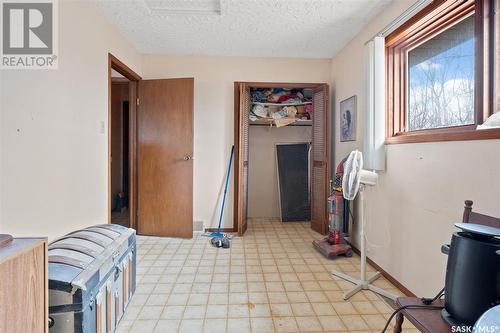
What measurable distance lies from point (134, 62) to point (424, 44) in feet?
10.4

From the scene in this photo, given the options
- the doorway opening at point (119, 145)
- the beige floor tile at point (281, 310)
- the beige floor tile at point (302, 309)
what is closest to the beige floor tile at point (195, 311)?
the beige floor tile at point (281, 310)

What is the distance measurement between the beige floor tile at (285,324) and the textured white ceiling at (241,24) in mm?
2517

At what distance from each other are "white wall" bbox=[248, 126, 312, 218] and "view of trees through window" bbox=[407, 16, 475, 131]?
2264mm

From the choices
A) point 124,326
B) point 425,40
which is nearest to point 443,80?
point 425,40

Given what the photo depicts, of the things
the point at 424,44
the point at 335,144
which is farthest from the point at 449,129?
the point at 335,144

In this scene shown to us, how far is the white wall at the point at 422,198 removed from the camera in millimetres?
1433

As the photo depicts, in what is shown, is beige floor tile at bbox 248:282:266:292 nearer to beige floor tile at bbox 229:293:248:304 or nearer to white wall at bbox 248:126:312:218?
beige floor tile at bbox 229:293:248:304

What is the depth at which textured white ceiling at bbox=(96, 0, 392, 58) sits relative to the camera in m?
2.34

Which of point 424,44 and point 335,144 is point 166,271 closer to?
point 335,144

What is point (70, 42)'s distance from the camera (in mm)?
1991

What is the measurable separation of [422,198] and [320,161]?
1.79 metres

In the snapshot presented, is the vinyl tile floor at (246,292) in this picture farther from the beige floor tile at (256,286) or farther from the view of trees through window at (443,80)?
the view of trees through window at (443,80)

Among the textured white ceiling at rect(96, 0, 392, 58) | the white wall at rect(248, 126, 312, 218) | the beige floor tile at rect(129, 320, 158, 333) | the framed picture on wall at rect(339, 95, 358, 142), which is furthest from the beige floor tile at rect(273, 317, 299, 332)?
the white wall at rect(248, 126, 312, 218)

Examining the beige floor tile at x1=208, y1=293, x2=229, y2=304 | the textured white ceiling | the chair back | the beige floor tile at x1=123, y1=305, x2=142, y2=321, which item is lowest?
the beige floor tile at x1=123, y1=305, x2=142, y2=321
